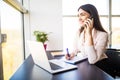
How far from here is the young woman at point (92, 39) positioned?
155 cm

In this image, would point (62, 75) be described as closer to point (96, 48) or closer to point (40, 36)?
point (96, 48)

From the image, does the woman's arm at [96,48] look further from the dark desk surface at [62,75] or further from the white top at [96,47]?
the dark desk surface at [62,75]

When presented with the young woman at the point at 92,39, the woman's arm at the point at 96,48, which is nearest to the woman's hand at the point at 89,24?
the young woman at the point at 92,39

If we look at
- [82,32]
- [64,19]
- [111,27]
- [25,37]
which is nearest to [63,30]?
[64,19]

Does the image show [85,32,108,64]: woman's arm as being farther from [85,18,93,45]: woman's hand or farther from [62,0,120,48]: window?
[62,0,120,48]: window

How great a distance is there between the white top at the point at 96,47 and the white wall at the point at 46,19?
1.74m

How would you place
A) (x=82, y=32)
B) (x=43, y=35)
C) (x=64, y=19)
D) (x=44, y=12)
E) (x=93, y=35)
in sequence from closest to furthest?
(x=93, y=35)
(x=82, y=32)
(x=43, y=35)
(x=44, y=12)
(x=64, y=19)

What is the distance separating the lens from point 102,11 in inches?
157

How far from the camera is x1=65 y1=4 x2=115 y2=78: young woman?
5.08 ft

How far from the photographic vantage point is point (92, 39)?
1603 millimetres

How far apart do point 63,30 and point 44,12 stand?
0.59m

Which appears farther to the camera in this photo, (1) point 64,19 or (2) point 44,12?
(1) point 64,19

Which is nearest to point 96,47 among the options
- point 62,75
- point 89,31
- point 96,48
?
point 96,48

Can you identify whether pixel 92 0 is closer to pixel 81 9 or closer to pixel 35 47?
pixel 81 9
